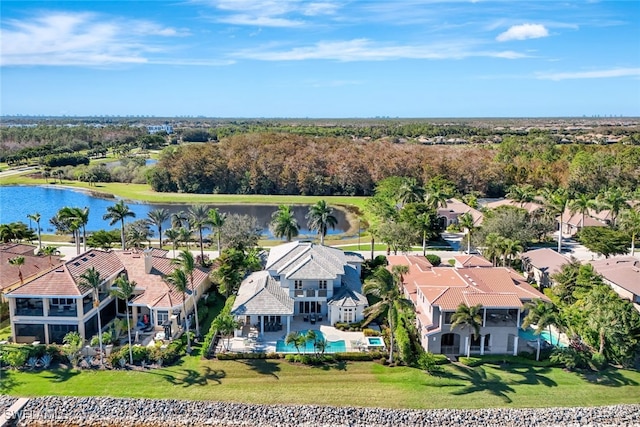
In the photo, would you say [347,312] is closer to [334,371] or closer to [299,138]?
[334,371]

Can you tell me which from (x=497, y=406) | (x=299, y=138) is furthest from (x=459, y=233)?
(x=299, y=138)

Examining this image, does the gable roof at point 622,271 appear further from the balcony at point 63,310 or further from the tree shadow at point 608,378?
the balcony at point 63,310

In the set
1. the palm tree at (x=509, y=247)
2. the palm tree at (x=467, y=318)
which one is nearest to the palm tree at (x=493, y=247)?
the palm tree at (x=509, y=247)

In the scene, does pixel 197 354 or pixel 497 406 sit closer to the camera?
pixel 497 406

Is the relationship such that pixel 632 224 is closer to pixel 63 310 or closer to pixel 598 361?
pixel 598 361

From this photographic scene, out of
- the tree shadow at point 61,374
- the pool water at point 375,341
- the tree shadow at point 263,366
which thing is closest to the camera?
the tree shadow at point 61,374

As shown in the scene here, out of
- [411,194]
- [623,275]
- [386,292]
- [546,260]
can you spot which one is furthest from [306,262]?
[411,194]

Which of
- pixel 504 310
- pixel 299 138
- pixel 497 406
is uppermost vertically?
pixel 299 138

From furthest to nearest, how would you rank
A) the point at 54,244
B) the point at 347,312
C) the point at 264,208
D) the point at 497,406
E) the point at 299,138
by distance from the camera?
the point at 299,138 → the point at 264,208 → the point at 54,244 → the point at 347,312 → the point at 497,406
